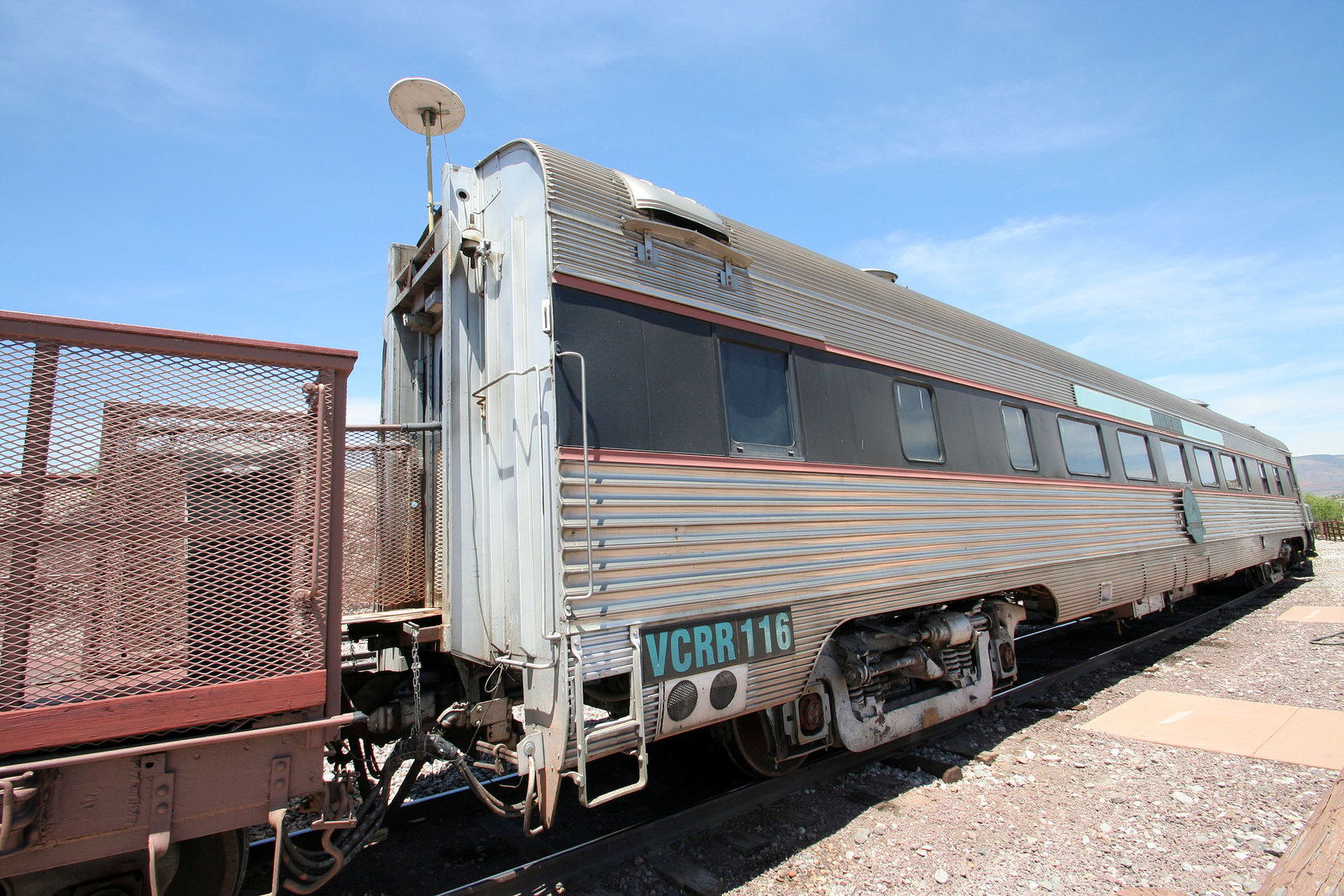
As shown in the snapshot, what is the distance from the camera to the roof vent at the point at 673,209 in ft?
12.8

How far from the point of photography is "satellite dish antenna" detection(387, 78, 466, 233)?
14.5 ft

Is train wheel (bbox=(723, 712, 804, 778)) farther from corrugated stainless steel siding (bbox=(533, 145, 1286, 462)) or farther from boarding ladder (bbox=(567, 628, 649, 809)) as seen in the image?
corrugated stainless steel siding (bbox=(533, 145, 1286, 462))

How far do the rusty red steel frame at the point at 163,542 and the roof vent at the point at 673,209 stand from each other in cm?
195

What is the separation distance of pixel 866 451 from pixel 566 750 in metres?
2.90

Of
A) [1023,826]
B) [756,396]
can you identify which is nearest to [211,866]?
[756,396]

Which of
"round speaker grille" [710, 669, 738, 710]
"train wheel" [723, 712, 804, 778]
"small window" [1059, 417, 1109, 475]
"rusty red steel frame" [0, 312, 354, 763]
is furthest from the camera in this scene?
"small window" [1059, 417, 1109, 475]

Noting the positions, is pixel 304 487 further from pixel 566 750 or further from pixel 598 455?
pixel 566 750

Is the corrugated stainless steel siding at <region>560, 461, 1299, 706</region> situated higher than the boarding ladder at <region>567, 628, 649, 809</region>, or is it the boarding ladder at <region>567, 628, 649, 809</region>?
the corrugated stainless steel siding at <region>560, 461, 1299, 706</region>

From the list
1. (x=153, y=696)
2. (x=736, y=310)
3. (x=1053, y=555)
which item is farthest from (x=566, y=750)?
(x=1053, y=555)

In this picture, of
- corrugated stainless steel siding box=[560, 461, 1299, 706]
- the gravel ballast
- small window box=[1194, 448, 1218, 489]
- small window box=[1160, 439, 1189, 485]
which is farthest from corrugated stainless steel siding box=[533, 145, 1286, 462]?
small window box=[1194, 448, 1218, 489]

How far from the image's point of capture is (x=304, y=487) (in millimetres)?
2594

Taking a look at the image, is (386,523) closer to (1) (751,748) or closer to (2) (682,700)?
(2) (682,700)

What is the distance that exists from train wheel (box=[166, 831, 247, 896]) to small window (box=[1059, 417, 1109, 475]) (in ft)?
24.7

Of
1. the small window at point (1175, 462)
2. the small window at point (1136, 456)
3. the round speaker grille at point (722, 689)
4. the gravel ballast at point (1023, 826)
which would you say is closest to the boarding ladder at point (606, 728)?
the round speaker grille at point (722, 689)
